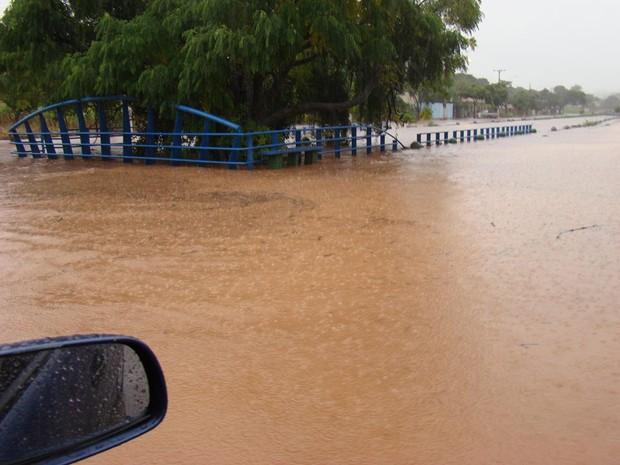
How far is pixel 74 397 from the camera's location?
5.08 feet

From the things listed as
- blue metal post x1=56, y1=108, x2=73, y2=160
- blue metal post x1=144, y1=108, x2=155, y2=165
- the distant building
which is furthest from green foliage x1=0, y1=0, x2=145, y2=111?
the distant building

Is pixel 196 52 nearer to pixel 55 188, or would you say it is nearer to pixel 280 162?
pixel 280 162

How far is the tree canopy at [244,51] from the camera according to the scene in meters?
16.1

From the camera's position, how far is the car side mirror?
1.39 metres

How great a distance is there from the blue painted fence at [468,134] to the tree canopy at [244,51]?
4176 millimetres

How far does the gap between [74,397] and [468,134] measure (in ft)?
107

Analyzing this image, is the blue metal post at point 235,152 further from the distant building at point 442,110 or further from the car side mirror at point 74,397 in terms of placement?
the distant building at point 442,110

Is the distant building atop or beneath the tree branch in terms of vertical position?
atop

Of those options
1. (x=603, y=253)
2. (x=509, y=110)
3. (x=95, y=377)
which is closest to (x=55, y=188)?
(x=603, y=253)

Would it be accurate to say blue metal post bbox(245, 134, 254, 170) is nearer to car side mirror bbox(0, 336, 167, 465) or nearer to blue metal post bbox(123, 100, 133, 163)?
blue metal post bbox(123, 100, 133, 163)

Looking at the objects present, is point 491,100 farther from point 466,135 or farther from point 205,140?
point 205,140

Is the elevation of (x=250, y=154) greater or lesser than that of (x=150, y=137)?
lesser

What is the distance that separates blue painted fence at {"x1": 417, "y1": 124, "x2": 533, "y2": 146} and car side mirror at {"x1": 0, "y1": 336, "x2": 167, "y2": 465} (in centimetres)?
2583

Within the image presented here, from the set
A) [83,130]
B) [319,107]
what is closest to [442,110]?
[319,107]
